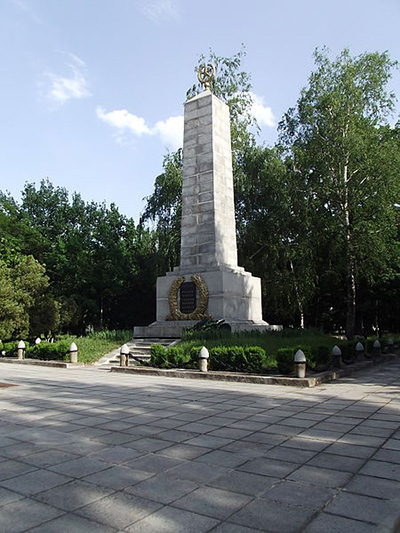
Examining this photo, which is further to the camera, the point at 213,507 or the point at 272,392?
the point at 272,392

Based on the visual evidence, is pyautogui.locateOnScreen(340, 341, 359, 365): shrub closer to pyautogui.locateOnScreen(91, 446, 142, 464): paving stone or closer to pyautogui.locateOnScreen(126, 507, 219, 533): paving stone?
pyautogui.locateOnScreen(91, 446, 142, 464): paving stone

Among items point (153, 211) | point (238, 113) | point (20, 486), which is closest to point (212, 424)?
point (20, 486)

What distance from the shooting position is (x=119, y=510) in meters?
3.17

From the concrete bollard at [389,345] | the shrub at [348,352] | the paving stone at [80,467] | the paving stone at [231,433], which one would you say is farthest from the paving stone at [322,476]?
the concrete bollard at [389,345]

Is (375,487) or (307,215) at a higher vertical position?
(307,215)

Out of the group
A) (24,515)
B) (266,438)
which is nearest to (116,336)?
(266,438)

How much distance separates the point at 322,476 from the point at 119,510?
6.28 ft

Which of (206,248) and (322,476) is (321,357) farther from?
(322,476)

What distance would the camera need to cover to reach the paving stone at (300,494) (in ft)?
10.9

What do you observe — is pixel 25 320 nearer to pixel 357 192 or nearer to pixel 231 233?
pixel 231 233

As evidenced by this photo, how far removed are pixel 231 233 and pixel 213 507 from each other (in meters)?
15.9

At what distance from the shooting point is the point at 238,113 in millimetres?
29219

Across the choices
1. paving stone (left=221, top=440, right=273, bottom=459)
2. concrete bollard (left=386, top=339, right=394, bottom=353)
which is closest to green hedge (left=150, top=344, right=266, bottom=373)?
paving stone (left=221, top=440, right=273, bottom=459)

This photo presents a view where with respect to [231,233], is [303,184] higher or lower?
higher
